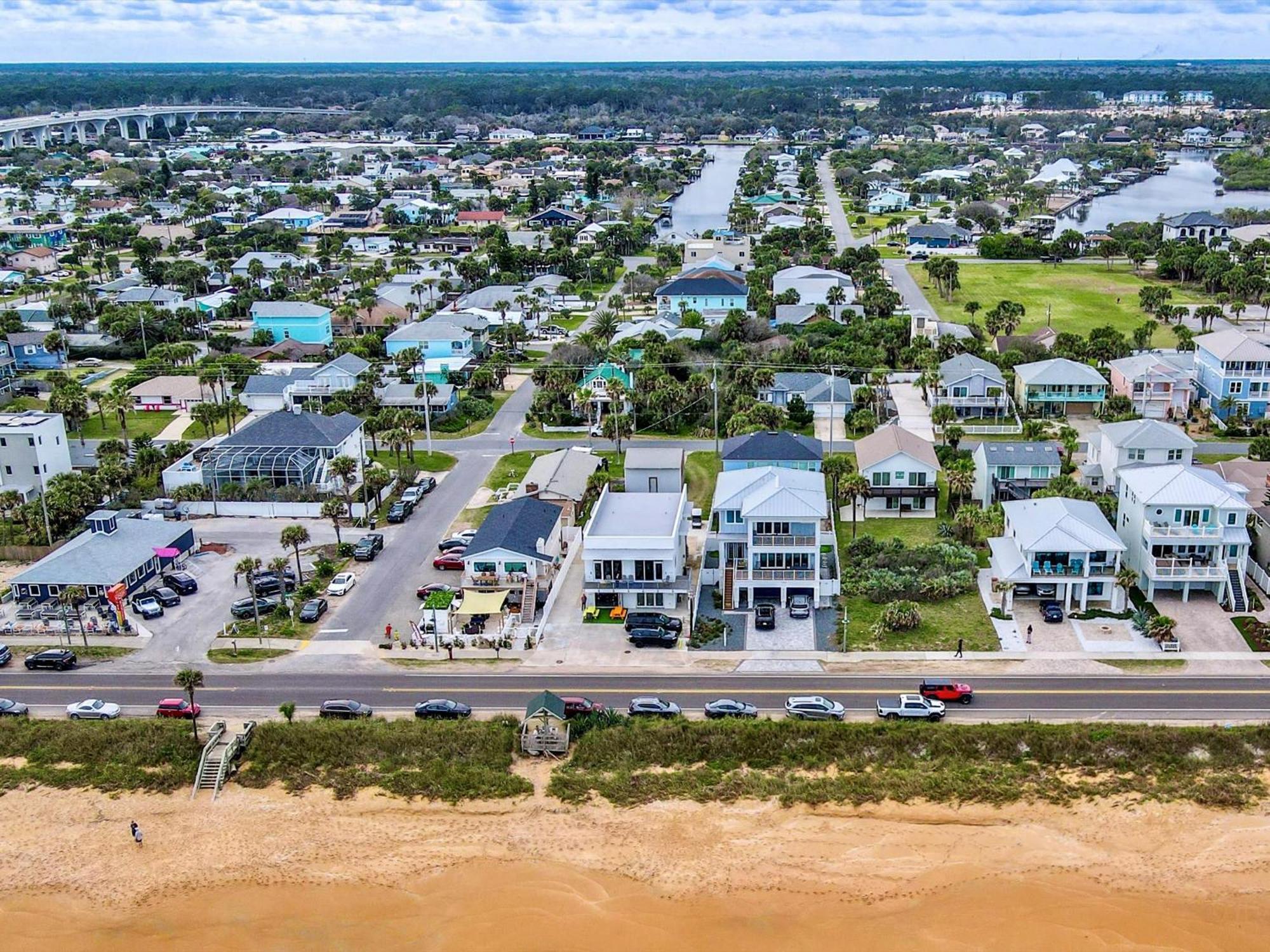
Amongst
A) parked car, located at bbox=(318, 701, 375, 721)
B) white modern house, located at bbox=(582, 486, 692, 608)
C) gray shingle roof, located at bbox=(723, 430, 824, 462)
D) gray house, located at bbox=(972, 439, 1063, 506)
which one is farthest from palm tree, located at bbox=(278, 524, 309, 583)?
gray house, located at bbox=(972, 439, 1063, 506)

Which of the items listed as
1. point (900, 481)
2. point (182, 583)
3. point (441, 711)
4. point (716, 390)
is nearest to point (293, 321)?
point (716, 390)

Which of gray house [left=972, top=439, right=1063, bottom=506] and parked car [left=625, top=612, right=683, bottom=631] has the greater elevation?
gray house [left=972, top=439, right=1063, bottom=506]

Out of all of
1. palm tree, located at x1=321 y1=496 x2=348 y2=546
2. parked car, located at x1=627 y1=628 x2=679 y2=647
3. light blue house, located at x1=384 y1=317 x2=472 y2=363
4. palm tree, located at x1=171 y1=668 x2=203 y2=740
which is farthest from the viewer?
light blue house, located at x1=384 y1=317 x2=472 y2=363

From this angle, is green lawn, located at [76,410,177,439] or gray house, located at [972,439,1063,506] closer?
gray house, located at [972,439,1063,506]

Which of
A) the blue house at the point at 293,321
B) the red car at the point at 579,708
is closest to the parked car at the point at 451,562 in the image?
the red car at the point at 579,708

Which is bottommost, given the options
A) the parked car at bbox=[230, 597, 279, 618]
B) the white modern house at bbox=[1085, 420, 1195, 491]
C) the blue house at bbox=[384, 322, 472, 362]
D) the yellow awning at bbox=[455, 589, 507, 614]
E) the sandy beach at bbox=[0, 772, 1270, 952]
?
the sandy beach at bbox=[0, 772, 1270, 952]

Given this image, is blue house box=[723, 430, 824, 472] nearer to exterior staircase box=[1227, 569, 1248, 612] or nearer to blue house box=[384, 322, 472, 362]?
exterior staircase box=[1227, 569, 1248, 612]

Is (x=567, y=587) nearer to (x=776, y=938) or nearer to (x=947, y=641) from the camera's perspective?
(x=947, y=641)
